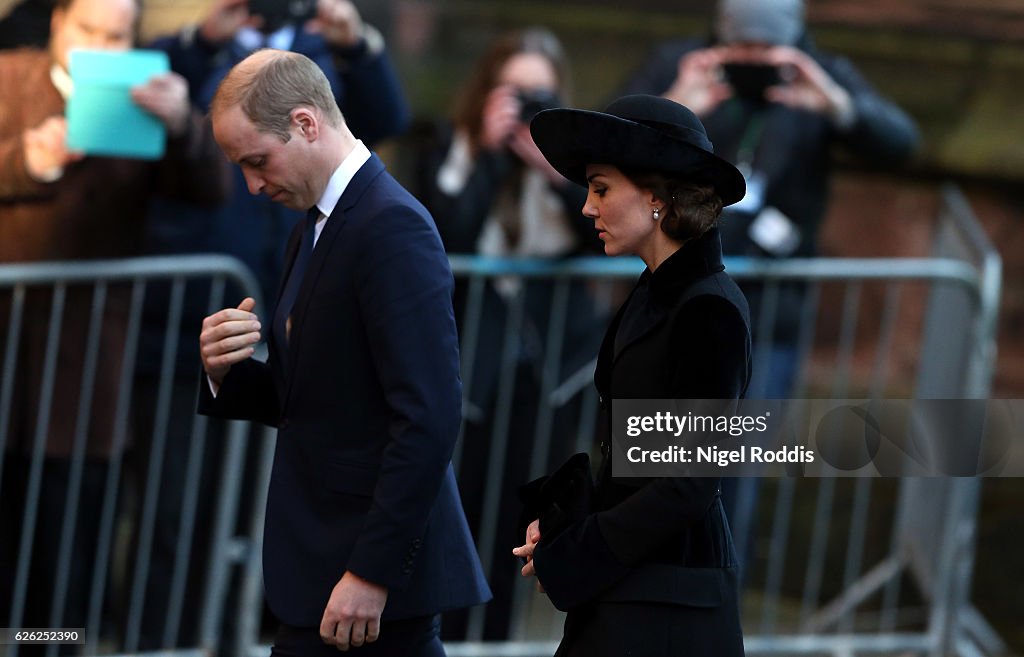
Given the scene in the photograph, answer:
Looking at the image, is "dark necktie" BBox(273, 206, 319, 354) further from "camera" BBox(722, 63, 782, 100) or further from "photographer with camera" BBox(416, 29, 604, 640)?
"camera" BBox(722, 63, 782, 100)

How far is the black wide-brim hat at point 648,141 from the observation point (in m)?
2.98

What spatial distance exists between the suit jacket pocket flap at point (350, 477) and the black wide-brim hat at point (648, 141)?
68cm

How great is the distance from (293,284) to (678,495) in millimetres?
852

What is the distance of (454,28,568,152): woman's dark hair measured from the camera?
5.43 m

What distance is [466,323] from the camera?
17.4 feet

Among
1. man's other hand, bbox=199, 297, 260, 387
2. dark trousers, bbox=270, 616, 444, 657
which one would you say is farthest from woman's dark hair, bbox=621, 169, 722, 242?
dark trousers, bbox=270, 616, 444, 657

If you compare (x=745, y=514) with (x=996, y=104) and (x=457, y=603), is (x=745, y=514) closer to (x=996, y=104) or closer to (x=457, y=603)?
(x=457, y=603)

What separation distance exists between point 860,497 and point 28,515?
9.02 ft

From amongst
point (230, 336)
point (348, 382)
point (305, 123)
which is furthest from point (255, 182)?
point (348, 382)

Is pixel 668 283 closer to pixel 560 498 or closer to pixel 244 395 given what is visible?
pixel 560 498

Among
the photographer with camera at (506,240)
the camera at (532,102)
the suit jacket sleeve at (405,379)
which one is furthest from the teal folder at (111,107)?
the suit jacket sleeve at (405,379)

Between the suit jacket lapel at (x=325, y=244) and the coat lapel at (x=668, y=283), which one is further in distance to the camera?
Result: the suit jacket lapel at (x=325, y=244)

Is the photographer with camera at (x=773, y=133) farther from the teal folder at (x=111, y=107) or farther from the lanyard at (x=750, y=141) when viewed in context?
the teal folder at (x=111, y=107)

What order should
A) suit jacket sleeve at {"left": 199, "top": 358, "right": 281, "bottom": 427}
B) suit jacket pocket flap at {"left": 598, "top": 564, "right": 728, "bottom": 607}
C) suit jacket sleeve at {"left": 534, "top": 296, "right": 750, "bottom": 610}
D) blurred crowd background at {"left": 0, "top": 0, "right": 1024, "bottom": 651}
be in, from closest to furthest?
1. suit jacket sleeve at {"left": 534, "top": 296, "right": 750, "bottom": 610}
2. suit jacket pocket flap at {"left": 598, "top": 564, "right": 728, "bottom": 607}
3. suit jacket sleeve at {"left": 199, "top": 358, "right": 281, "bottom": 427}
4. blurred crowd background at {"left": 0, "top": 0, "right": 1024, "bottom": 651}
